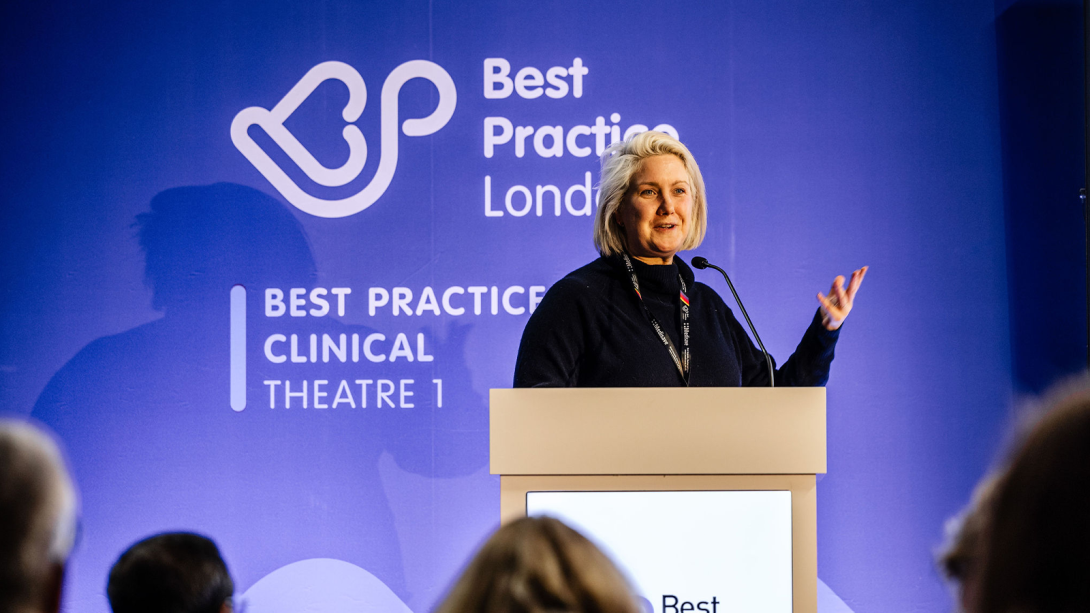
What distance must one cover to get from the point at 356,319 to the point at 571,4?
56.3 inches

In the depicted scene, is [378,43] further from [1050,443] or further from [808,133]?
[1050,443]

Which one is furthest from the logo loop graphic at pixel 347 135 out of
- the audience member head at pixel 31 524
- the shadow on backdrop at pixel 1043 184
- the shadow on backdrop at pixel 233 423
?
the audience member head at pixel 31 524

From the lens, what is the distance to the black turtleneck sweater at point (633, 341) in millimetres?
1589

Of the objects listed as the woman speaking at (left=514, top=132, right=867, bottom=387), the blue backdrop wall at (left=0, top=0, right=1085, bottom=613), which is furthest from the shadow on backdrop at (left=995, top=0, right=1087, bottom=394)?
the woman speaking at (left=514, top=132, right=867, bottom=387)

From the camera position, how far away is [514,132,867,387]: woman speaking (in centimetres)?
163

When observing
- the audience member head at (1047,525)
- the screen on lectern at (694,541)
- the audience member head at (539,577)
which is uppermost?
the audience member head at (1047,525)

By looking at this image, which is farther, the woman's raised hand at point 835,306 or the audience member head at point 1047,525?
the woman's raised hand at point 835,306

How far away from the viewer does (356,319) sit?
10.0 feet

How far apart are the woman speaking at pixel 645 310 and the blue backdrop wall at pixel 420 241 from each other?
1.27 meters

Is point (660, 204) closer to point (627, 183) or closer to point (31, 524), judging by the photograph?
point (627, 183)

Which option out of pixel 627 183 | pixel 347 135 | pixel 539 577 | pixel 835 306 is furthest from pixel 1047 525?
pixel 347 135

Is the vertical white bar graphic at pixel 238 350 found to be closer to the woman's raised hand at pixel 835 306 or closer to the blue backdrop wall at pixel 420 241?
the blue backdrop wall at pixel 420 241

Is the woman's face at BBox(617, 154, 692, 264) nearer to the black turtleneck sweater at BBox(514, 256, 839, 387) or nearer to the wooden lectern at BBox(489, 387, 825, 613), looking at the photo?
the black turtleneck sweater at BBox(514, 256, 839, 387)

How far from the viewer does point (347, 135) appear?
3.08 meters
